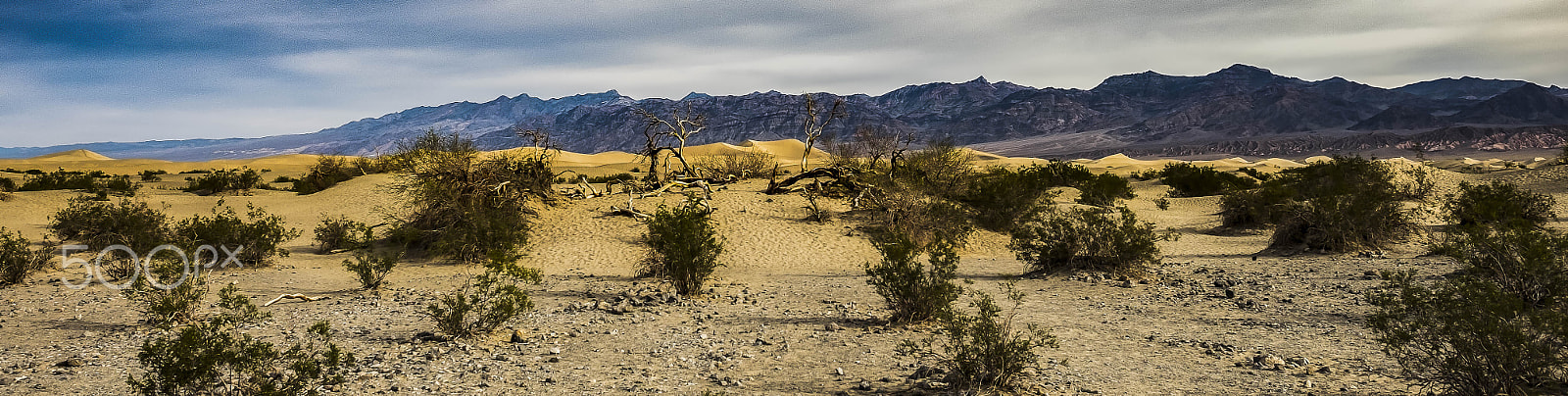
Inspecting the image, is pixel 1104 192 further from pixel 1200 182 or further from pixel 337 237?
pixel 337 237

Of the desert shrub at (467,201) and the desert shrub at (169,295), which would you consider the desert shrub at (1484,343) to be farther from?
the desert shrub at (467,201)

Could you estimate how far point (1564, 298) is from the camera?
21.4 feet

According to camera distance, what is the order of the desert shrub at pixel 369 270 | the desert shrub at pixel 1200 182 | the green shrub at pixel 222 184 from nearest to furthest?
the desert shrub at pixel 369 270
the green shrub at pixel 222 184
the desert shrub at pixel 1200 182

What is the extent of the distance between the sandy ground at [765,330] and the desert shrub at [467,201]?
846mm

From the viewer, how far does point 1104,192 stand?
86.8 ft

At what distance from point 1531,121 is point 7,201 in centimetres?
20139

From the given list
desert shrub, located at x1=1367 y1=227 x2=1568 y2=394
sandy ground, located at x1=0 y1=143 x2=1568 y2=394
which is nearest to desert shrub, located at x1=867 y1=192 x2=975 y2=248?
sandy ground, located at x1=0 y1=143 x2=1568 y2=394

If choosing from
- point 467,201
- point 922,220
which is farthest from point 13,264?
point 922,220

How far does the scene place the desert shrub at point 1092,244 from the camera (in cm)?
1186

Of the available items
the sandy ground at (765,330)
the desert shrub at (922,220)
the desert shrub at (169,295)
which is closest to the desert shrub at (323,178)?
the sandy ground at (765,330)

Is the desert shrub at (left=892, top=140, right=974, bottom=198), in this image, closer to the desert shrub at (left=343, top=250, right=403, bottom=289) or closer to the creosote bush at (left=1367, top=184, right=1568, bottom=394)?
the desert shrub at (left=343, top=250, right=403, bottom=289)

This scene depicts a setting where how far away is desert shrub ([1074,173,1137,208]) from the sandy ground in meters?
9.33

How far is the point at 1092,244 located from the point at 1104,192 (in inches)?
619

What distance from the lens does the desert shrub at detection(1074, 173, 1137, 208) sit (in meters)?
24.5
